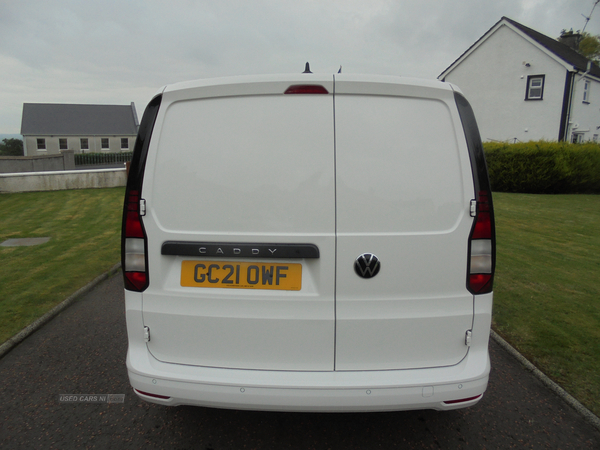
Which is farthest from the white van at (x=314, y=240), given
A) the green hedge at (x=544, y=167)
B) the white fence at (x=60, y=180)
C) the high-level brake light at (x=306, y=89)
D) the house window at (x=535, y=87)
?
the house window at (x=535, y=87)

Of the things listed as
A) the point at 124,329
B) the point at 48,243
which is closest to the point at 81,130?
the point at 48,243

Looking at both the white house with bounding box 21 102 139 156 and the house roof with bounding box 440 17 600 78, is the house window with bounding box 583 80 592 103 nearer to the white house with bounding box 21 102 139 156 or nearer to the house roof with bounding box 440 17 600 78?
the house roof with bounding box 440 17 600 78

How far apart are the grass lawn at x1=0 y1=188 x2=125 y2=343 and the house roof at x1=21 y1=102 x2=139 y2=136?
55.2 meters

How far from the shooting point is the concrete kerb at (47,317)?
401 centimetres

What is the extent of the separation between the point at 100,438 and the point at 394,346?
1906 millimetres

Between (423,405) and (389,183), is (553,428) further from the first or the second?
(389,183)

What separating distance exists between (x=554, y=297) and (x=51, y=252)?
7.68 m

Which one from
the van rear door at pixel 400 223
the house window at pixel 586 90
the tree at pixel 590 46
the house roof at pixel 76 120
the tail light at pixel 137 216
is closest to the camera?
the van rear door at pixel 400 223

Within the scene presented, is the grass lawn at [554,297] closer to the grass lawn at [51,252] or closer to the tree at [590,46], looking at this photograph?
the grass lawn at [51,252]

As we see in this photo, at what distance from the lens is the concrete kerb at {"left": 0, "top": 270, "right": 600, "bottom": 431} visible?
119 inches

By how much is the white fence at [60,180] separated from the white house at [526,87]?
2259cm

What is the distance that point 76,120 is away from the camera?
64750mm

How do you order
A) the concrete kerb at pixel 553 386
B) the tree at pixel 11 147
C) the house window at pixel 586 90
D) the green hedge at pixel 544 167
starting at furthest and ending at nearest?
the tree at pixel 11 147 → the house window at pixel 586 90 → the green hedge at pixel 544 167 → the concrete kerb at pixel 553 386

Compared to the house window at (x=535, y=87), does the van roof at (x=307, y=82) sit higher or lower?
lower
